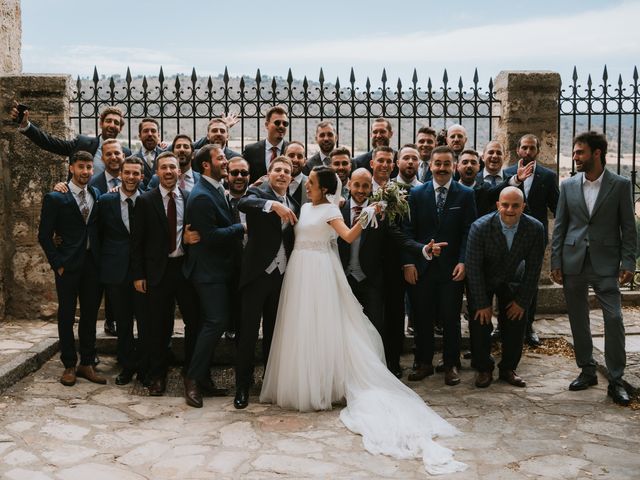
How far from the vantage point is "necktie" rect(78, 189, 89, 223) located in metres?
6.28

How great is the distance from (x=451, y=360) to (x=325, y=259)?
159cm

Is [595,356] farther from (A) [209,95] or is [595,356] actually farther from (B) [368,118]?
(A) [209,95]

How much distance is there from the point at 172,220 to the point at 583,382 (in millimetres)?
3728

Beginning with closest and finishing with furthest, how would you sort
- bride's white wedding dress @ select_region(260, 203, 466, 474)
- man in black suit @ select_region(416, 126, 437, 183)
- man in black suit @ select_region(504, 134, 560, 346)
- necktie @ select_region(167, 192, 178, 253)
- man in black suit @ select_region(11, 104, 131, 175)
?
bride's white wedding dress @ select_region(260, 203, 466, 474)
necktie @ select_region(167, 192, 178, 253)
man in black suit @ select_region(11, 104, 131, 175)
man in black suit @ select_region(504, 134, 560, 346)
man in black suit @ select_region(416, 126, 437, 183)

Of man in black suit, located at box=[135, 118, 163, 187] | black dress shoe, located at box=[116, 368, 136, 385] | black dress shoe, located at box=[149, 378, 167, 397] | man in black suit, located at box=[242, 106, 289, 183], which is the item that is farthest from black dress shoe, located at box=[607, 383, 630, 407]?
man in black suit, located at box=[135, 118, 163, 187]

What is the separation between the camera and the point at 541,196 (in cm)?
721

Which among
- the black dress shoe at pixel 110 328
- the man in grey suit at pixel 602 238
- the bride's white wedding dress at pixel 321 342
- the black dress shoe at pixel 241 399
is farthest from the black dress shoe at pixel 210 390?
the man in grey suit at pixel 602 238

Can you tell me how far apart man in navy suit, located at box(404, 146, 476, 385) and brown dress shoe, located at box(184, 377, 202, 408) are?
1905 millimetres

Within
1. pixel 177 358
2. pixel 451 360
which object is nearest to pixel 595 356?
pixel 451 360

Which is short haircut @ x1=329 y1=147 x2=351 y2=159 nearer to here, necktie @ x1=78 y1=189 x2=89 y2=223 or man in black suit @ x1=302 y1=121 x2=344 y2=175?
man in black suit @ x1=302 y1=121 x2=344 y2=175

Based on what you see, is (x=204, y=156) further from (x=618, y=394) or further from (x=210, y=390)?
(x=618, y=394)

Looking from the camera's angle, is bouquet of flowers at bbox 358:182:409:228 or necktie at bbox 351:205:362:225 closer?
bouquet of flowers at bbox 358:182:409:228

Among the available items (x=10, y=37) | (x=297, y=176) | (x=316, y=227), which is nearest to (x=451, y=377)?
(x=316, y=227)

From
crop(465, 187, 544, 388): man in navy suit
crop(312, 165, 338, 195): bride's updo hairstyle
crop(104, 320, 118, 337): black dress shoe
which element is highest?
crop(312, 165, 338, 195): bride's updo hairstyle
